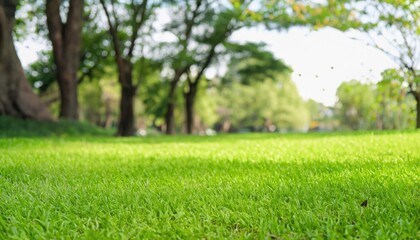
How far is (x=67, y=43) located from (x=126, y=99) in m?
3.18

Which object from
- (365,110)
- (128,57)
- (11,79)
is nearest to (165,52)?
(128,57)

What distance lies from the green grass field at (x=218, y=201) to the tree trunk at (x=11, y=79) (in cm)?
886

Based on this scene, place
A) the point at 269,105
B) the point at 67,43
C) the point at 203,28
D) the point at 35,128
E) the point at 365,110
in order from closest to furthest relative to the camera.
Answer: the point at 35,128, the point at 67,43, the point at 203,28, the point at 365,110, the point at 269,105

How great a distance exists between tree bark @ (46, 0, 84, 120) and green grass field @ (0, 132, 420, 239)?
13.0 m

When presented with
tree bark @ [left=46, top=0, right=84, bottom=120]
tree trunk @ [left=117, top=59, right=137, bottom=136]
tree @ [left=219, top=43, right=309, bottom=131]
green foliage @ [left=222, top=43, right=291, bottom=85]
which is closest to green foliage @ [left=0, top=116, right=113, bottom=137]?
tree trunk @ [left=117, top=59, right=137, bottom=136]

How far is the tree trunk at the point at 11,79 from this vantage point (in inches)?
506

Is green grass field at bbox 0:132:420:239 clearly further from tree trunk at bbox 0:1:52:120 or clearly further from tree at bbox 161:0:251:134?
tree at bbox 161:0:251:134

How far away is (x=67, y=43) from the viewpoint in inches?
682

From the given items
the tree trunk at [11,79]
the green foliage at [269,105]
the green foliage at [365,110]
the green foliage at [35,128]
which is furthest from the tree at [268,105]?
the tree trunk at [11,79]

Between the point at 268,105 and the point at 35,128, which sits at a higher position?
the point at 268,105

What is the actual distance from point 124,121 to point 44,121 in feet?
13.6

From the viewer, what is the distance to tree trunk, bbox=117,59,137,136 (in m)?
17.8

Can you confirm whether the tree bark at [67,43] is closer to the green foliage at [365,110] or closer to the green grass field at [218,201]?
the green foliage at [365,110]

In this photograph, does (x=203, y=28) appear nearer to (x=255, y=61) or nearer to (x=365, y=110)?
(x=255, y=61)
